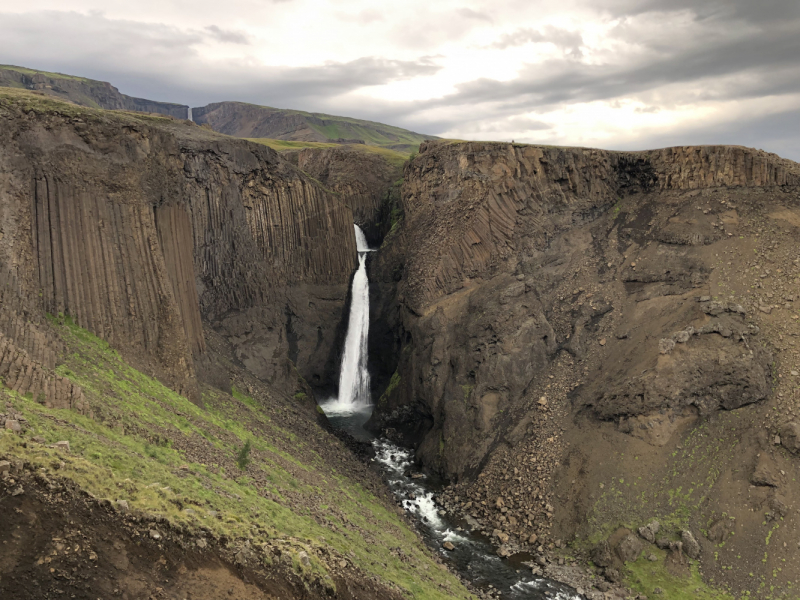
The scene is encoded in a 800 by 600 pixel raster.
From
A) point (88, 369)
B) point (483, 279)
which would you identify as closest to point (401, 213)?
point (483, 279)

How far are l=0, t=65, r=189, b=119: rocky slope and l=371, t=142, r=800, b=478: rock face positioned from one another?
254ft

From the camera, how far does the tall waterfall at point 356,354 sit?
4272 centimetres

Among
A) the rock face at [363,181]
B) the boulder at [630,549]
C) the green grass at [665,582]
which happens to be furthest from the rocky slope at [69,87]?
the green grass at [665,582]

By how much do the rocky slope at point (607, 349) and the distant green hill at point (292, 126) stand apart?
9187cm

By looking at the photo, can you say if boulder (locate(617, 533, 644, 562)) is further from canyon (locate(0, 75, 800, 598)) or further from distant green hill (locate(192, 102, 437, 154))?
distant green hill (locate(192, 102, 437, 154))

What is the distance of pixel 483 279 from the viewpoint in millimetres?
36781

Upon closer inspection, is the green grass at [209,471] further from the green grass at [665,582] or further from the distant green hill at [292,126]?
the distant green hill at [292,126]

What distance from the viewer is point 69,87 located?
116938 mm

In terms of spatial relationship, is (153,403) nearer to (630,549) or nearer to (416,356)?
(630,549)

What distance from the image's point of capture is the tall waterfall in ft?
140

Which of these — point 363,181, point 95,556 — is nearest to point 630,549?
point 95,556

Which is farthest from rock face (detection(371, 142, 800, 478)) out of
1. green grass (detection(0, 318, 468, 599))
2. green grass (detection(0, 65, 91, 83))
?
green grass (detection(0, 65, 91, 83))

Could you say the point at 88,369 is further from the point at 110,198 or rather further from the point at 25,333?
the point at 110,198

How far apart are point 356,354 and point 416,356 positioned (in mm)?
7854
